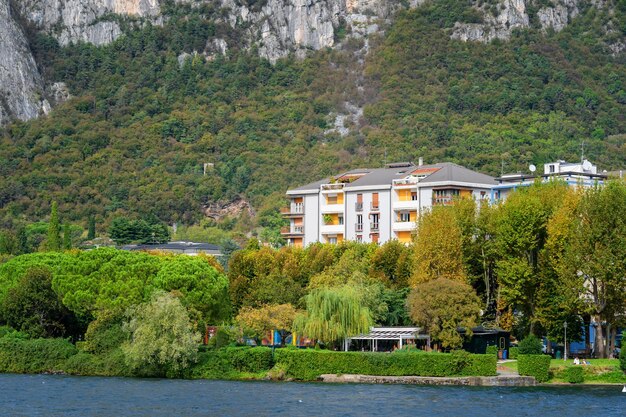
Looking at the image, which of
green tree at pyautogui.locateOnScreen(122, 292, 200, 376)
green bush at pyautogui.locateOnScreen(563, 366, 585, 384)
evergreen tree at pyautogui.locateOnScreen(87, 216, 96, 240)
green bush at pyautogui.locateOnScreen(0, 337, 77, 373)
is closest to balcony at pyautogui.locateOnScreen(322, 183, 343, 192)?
evergreen tree at pyautogui.locateOnScreen(87, 216, 96, 240)

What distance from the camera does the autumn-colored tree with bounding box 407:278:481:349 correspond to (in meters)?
102

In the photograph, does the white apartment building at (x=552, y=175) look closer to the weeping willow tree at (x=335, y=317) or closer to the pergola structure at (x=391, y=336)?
→ the pergola structure at (x=391, y=336)

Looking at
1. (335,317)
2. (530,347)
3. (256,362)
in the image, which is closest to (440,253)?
(335,317)

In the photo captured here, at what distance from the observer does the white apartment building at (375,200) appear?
140 metres

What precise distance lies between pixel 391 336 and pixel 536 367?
1262 cm

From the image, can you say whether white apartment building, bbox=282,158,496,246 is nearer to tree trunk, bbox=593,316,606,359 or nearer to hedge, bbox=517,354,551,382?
tree trunk, bbox=593,316,606,359

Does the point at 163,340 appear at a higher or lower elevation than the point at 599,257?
lower

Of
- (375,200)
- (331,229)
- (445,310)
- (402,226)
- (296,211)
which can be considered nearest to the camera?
(445,310)

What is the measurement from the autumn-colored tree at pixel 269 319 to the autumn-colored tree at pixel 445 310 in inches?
422

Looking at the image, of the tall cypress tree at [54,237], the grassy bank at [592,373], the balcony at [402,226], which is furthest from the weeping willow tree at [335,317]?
the tall cypress tree at [54,237]

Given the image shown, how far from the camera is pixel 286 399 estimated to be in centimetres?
8656

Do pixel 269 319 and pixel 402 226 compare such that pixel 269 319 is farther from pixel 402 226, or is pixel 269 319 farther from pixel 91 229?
pixel 91 229

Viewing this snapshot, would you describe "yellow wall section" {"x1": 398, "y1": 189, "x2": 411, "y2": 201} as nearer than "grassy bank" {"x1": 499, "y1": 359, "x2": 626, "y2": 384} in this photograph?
No

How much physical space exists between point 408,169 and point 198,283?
46346 millimetres
